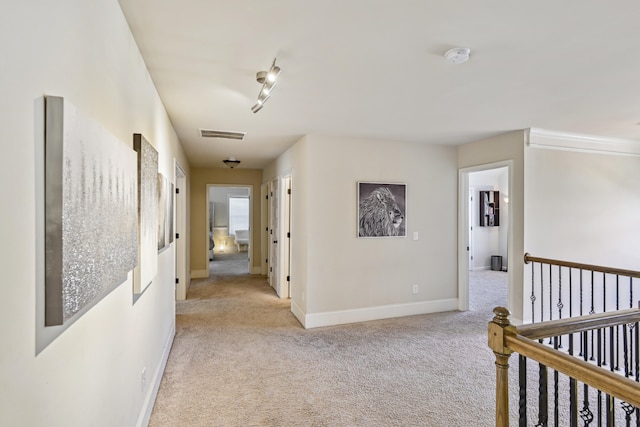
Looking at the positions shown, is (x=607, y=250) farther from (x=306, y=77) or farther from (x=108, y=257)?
(x=108, y=257)

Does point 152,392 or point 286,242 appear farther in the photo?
point 286,242

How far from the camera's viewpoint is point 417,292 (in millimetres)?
4617

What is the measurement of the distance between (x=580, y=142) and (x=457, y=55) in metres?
3.25

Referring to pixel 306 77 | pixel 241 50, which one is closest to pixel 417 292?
pixel 306 77

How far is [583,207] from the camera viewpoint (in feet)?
13.8

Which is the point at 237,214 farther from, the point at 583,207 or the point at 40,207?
the point at 40,207

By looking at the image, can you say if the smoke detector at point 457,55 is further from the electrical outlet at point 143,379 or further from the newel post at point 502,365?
the electrical outlet at point 143,379

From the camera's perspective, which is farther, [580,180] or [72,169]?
[580,180]

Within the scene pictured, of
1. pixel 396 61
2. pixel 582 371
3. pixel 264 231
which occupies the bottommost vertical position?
pixel 582 371

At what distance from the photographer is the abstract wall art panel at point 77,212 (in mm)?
888

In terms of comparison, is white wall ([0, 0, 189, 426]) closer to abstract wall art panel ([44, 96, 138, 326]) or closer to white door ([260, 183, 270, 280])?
abstract wall art panel ([44, 96, 138, 326])

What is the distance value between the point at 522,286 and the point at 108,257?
4.10 meters

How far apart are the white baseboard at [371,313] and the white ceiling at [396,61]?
90.4 inches

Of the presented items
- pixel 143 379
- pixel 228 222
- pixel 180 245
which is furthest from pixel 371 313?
pixel 228 222
